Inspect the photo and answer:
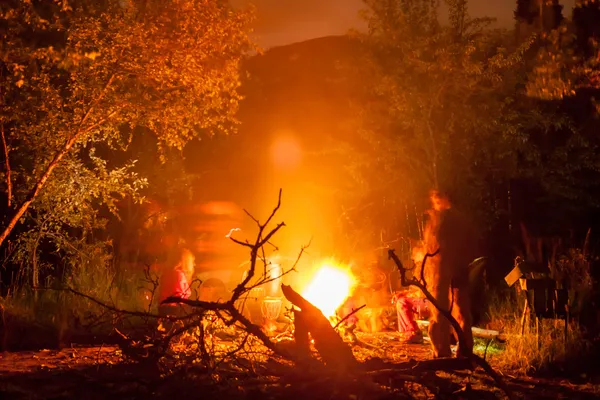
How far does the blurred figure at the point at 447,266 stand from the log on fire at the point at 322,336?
1676mm

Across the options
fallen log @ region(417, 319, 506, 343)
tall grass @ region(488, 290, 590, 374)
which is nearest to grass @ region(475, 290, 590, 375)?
tall grass @ region(488, 290, 590, 374)

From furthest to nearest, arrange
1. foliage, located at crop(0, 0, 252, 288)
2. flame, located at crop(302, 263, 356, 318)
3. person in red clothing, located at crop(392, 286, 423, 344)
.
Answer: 1. flame, located at crop(302, 263, 356, 318)
2. person in red clothing, located at crop(392, 286, 423, 344)
3. foliage, located at crop(0, 0, 252, 288)

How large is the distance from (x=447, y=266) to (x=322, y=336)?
208 centimetres

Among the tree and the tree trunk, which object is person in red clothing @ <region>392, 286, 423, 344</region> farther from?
the tree trunk

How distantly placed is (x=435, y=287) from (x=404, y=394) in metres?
2.05

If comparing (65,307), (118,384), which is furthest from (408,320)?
(65,307)

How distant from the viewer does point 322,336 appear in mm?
6672

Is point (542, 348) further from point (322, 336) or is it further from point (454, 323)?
point (322, 336)

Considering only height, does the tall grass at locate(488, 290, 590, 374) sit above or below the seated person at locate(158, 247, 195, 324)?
below

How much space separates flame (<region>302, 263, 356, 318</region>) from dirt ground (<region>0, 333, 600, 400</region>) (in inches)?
106

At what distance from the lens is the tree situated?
9.76 m

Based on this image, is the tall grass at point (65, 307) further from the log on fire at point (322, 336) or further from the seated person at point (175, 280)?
the log on fire at point (322, 336)

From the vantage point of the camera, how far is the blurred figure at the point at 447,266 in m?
7.59

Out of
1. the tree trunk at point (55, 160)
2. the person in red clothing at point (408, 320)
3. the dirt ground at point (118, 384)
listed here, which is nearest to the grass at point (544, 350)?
the dirt ground at point (118, 384)
